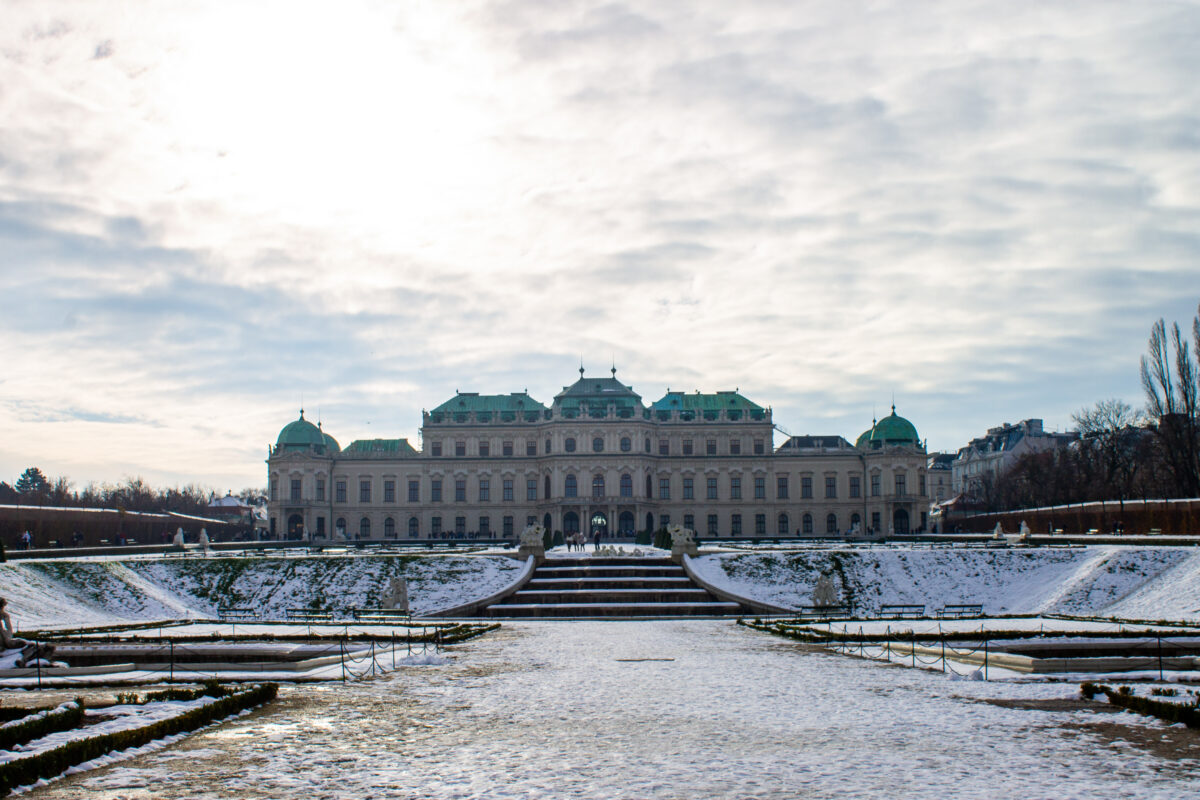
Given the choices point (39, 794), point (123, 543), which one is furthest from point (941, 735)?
point (123, 543)

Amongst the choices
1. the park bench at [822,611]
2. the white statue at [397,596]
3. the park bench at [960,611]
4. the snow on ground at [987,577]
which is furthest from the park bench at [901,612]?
the white statue at [397,596]

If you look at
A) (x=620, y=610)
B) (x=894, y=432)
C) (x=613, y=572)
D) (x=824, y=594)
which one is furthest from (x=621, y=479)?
(x=824, y=594)

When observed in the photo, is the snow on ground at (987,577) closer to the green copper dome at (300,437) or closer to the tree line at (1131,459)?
the tree line at (1131,459)

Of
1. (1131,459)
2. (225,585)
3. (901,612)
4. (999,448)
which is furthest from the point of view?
(999,448)

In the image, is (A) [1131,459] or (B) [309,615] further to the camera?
(A) [1131,459]

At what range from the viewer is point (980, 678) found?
66.5 feet

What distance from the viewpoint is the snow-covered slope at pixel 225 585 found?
38656 mm

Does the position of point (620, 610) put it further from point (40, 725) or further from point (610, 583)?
point (40, 725)

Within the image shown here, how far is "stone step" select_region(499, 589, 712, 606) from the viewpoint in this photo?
4159 centimetres

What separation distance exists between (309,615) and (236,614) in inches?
129

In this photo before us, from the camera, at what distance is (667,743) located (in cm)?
1435

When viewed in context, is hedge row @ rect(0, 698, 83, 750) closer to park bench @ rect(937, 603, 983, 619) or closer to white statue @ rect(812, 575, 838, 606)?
white statue @ rect(812, 575, 838, 606)

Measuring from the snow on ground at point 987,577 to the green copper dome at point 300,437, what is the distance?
187 ft

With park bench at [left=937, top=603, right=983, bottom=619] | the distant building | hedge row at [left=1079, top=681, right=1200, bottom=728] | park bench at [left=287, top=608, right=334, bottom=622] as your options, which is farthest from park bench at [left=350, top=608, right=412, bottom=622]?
the distant building
